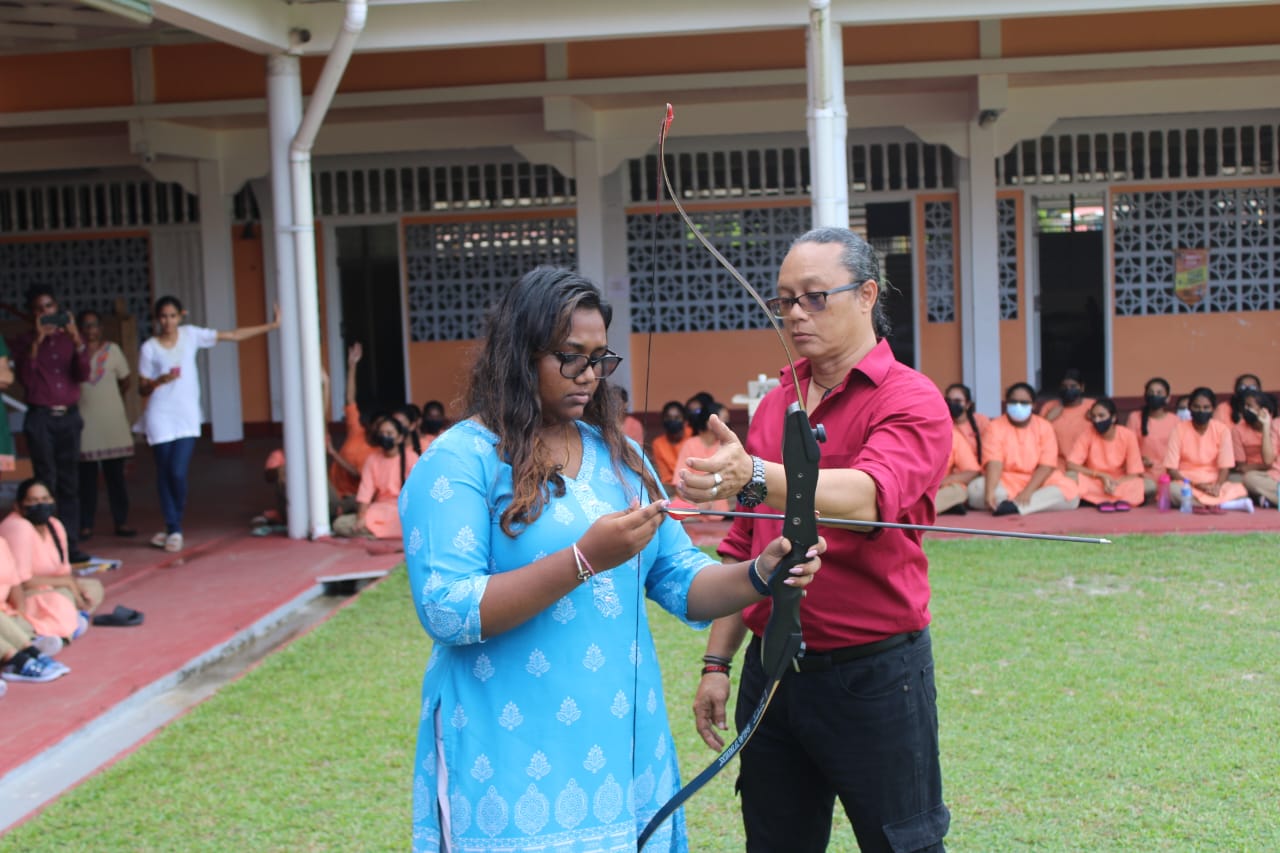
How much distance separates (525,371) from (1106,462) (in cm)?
767

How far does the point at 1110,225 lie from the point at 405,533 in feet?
38.1

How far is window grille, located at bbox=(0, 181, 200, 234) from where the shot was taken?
531 inches

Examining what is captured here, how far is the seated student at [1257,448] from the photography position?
346 inches

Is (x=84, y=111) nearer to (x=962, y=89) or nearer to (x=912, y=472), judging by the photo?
(x=962, y=89)

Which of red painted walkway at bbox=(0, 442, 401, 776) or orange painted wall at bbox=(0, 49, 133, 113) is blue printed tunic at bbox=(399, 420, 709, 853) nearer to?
red painted walkway at bbox=(0, 442, 401, 776)

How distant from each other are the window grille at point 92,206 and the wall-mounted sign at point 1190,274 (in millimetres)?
9659

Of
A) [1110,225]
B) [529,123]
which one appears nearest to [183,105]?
[529,123]

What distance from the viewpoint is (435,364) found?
13.4 meters

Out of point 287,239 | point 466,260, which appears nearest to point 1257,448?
point 287,239

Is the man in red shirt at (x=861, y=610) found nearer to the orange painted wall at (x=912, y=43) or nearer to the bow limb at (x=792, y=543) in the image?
the bow limb at (x=792, y=543)

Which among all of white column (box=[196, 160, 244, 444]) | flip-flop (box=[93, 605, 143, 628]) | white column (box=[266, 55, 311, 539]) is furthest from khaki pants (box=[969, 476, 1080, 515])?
white column (box=[196, 160, 244, 444])

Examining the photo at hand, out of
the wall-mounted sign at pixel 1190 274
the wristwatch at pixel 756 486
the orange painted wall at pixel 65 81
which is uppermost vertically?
the orange painted wall at pixel 65 81

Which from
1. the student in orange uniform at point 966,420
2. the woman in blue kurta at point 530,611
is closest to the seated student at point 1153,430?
the student in orange uniform at point 966,420

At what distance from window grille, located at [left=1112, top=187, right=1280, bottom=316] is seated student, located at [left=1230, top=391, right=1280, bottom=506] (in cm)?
371
